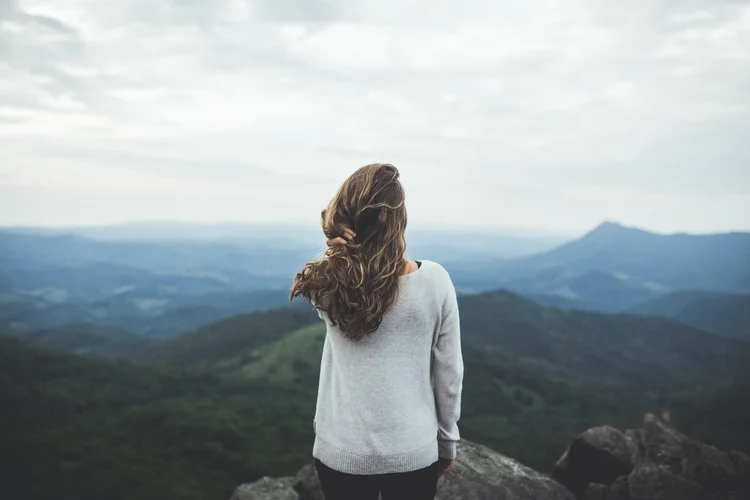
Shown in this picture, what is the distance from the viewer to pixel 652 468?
35.9ft

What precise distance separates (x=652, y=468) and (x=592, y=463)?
1800 millimetres

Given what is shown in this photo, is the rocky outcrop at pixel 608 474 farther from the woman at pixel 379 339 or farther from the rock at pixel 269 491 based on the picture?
the woman at pixel 379 339

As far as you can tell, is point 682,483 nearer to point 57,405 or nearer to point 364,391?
point 364,391

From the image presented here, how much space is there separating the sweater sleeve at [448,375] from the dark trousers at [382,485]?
0.87 feet

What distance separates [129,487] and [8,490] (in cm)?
1169

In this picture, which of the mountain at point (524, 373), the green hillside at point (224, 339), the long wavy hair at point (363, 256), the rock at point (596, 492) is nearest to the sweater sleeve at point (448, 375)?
the long wavy hair at point (363, 256)

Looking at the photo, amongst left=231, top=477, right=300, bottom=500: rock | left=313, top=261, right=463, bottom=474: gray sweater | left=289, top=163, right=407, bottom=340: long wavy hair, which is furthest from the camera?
left=231, top=477, right=300, bottom=500: rock

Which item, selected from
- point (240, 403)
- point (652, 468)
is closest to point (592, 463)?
point (652, 468)

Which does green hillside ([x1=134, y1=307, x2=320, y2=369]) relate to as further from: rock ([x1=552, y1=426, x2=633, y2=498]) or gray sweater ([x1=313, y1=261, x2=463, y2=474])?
gray sweater ([x1=313, y1=261, x2=463, y2=474])

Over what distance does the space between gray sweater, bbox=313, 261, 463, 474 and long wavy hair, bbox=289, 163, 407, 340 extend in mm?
132

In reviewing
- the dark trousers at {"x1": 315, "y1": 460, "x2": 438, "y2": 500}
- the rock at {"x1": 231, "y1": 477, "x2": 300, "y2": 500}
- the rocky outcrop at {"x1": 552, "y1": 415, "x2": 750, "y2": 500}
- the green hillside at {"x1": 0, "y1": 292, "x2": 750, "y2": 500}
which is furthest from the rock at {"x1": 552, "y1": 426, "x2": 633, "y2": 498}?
the green hillside at {"x1": 0, "y1": 292, "x2": 750, "y2": 500}

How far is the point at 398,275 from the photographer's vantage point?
3.55 meters

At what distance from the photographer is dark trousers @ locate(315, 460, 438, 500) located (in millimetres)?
3678

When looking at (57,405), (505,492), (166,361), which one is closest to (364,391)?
(505,492)
